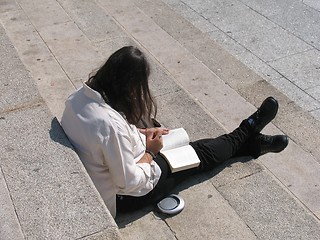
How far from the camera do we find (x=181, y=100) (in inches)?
189

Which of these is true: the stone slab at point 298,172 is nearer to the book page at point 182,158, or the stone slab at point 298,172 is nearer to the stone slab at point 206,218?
the stone slab at point 206,218

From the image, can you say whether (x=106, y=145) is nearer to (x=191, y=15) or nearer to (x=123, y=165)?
(x=123, y=165)

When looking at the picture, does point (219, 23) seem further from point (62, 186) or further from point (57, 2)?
point (62, 186)

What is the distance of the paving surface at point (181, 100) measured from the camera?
117 inches

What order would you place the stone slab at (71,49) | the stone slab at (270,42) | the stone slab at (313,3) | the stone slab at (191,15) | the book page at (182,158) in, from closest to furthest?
1. the book page at (182,158)
2. the stone slab at (71,49)
3. the stone slab at (270,42)
4. the stone slab at (191,15)
5. the stone slab at (313,3)

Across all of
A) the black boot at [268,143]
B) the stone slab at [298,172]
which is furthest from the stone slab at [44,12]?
the stone slab at [298,172]

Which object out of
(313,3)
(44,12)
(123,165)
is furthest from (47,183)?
(313,3)

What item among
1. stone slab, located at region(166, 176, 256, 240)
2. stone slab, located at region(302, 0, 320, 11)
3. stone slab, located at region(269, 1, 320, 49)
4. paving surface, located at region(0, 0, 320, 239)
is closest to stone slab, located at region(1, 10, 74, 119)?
paving surface, located at region(0, 0, 320, 239)

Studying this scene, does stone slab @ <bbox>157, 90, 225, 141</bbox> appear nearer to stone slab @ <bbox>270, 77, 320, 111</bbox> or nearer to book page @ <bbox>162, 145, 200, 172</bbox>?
book page @ <bbox>162, 145, 200, 172</bbox>

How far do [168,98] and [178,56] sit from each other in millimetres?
927

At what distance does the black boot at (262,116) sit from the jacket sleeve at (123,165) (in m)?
1.15

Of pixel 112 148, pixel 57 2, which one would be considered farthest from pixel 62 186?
pixel 57 2

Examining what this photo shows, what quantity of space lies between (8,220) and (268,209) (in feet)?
5.63

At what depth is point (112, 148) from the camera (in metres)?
3.00
